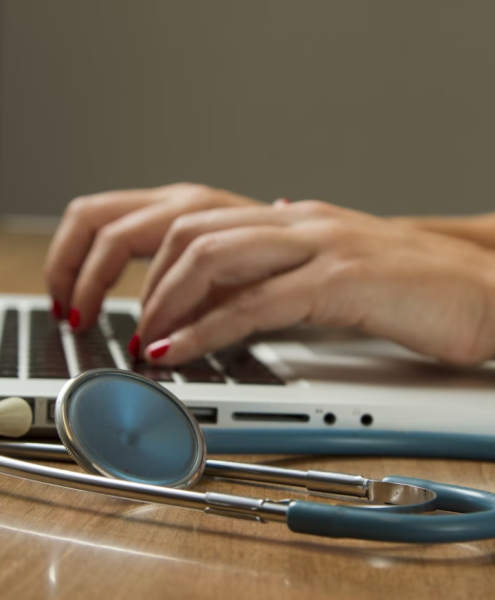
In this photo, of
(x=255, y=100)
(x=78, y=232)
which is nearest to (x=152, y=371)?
(x=78, y=232)

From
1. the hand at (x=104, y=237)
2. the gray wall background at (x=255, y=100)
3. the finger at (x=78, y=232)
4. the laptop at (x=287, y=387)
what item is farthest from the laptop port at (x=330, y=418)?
the gray wall background at (x=255, y=100)

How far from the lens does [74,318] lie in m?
0.79

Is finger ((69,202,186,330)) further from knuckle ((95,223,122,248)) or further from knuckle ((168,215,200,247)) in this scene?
knuckle ((168,215,200,247))

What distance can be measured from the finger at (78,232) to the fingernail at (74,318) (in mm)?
117

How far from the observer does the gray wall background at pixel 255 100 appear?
3.57m

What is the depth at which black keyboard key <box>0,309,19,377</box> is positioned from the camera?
51cm

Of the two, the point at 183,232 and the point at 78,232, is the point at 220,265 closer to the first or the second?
the point at 183,232

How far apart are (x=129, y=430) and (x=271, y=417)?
124 mm

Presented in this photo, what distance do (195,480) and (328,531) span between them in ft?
0.27

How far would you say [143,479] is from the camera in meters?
0.34

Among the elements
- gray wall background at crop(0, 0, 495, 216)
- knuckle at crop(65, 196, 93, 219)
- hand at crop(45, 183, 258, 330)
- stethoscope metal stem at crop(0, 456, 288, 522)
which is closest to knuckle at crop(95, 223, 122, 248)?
hand at crop(45, 183, 258, 330)

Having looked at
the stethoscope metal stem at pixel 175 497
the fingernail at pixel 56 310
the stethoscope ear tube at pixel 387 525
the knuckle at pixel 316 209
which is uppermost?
the stethoscope ear tube at pixel 387 525

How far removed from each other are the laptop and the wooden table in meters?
0.10

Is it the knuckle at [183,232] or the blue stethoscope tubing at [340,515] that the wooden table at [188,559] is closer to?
the blue stethoscope tubing at [340,515]
